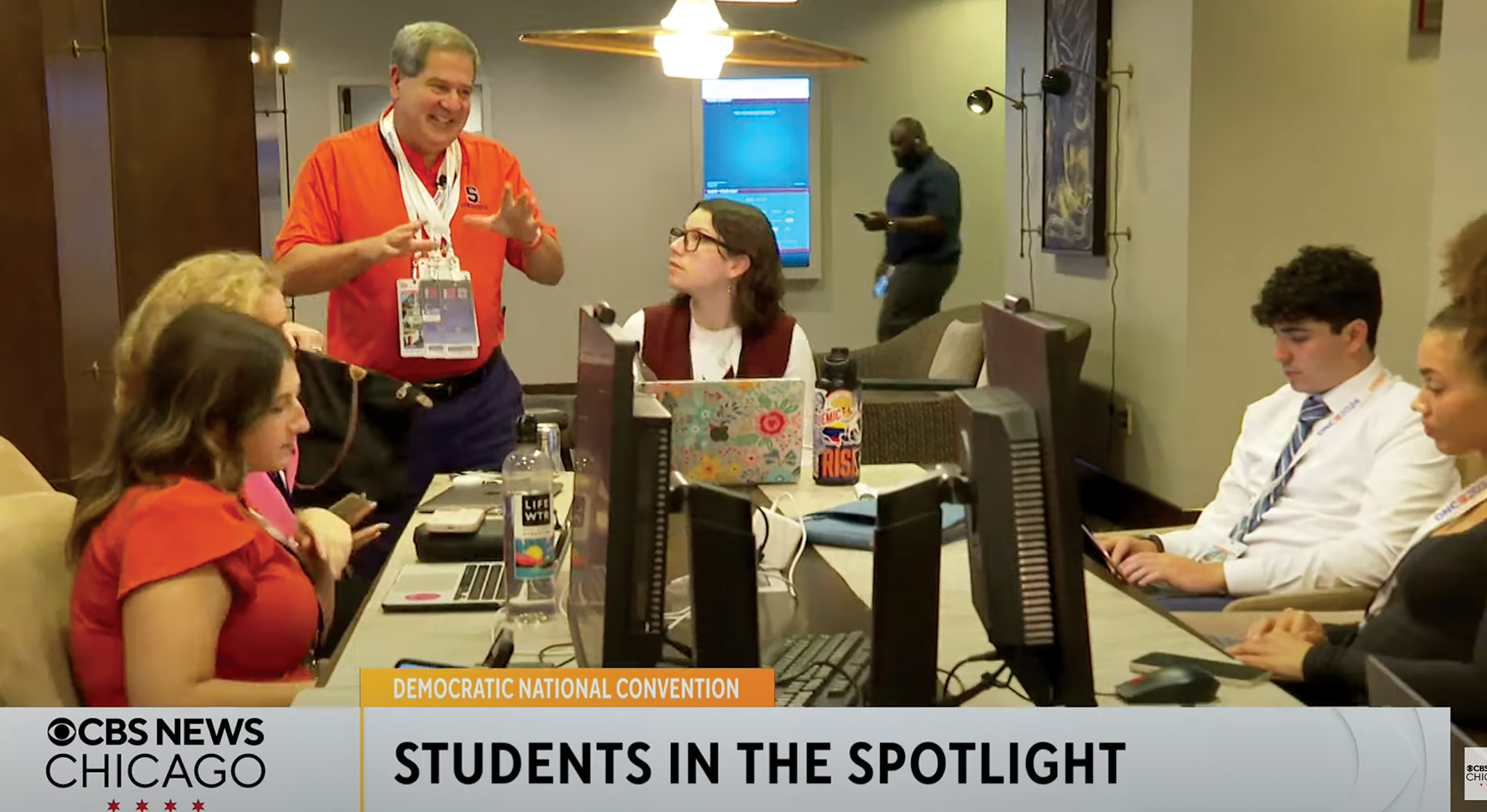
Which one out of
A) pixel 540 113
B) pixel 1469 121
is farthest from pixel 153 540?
pixel 540 113

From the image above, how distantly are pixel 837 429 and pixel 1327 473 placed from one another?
783 mm

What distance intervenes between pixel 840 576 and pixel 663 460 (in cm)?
73

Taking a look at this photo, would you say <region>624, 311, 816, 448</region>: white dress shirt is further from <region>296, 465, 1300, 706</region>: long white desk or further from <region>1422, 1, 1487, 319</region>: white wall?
<region>1422, 1, 1487, 319</region>: white wall

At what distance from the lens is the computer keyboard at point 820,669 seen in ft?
4.50

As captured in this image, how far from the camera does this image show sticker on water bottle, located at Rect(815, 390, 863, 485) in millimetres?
2355

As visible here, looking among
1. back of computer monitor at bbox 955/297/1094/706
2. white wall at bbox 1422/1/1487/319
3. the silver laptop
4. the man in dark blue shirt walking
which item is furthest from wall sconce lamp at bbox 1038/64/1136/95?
back of computer monitor at bbox 955/297/1094/706

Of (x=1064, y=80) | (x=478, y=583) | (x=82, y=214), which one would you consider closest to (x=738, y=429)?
(x=478, y=583)

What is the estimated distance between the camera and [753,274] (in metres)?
2.74

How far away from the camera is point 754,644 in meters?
1.26

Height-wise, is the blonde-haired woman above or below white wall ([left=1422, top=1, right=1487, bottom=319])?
below

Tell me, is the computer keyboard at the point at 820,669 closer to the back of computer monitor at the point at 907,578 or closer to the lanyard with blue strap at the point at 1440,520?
the back of computer monitor at the point at 907,578

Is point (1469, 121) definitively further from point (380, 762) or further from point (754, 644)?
point (380, 762)

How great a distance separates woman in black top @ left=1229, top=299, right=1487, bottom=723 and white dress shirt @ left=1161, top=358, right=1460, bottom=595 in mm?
305

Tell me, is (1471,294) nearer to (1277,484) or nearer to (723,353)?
(1277,484)
